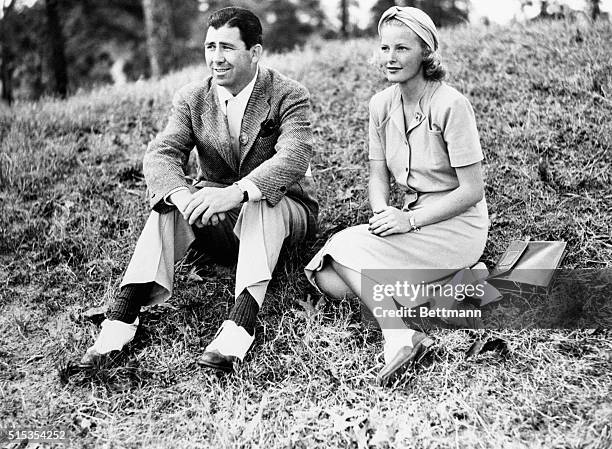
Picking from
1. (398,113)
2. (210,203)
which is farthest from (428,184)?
(210,203)

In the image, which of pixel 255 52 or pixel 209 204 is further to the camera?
pixel 255 52

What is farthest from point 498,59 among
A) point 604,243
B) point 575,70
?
point 604,243

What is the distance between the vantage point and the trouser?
3.19 m

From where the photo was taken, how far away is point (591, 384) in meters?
2.75

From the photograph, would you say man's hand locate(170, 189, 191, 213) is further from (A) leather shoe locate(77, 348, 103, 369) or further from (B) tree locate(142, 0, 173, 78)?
(B) tree locate(142, 0, 173, 78)

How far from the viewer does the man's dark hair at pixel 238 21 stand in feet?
11.1

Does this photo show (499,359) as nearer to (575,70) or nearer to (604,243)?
(604,243)

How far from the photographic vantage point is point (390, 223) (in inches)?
125

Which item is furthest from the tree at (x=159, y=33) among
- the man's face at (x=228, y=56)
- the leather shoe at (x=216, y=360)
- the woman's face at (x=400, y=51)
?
the leather shoe at (x=216, y=360)

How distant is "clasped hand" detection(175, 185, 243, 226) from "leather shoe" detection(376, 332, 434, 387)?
1.15 m

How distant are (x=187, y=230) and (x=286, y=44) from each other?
1590 centimetres

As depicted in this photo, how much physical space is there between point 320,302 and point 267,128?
3.53ft

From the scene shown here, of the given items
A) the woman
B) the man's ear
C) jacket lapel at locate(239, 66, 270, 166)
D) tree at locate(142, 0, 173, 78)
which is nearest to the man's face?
the man's ear

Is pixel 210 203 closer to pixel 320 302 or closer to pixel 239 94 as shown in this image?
pixel 239 94
